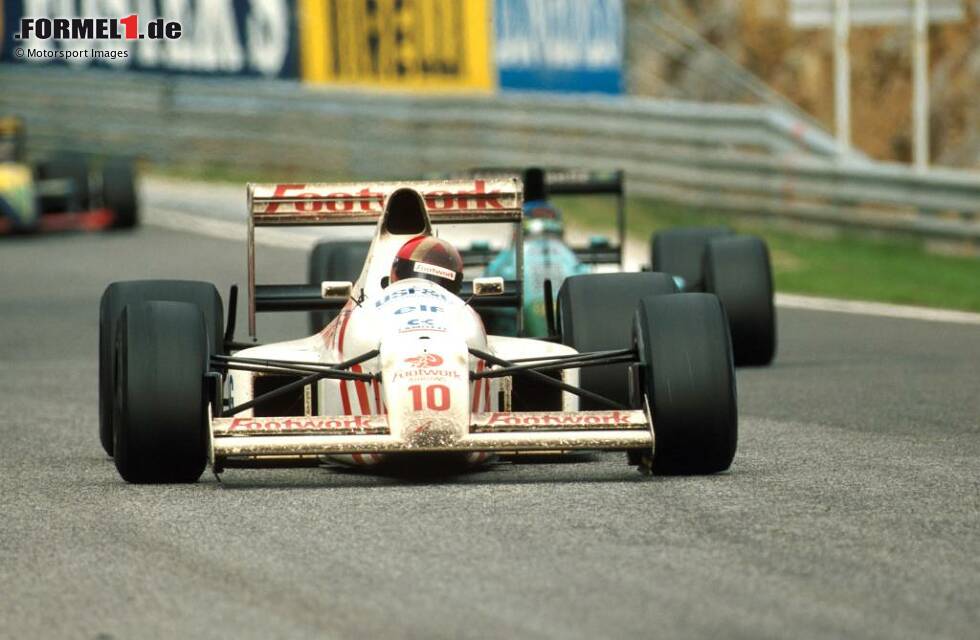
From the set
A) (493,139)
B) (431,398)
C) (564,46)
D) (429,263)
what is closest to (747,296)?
(429,263)

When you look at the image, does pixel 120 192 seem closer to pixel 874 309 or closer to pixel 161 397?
pixel 874 309

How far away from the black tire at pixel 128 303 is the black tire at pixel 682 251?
15.6 feet

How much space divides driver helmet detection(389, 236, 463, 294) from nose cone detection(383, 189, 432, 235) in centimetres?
14

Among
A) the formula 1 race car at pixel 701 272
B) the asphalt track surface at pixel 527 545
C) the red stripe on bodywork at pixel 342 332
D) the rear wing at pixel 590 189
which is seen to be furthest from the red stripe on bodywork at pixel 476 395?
the rear wing at pixel 590 189

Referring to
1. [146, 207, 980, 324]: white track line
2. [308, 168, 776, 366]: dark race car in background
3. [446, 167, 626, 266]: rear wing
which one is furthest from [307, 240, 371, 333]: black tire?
[146, 207, 980, 324]: white track line

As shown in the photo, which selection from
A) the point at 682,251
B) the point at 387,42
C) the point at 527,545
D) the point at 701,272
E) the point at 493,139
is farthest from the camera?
the point at 387,42

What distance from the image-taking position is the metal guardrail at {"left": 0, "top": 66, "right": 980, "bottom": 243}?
806 inches

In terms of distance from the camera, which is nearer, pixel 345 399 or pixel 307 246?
pixel 345 399

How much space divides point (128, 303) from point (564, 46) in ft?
65.7

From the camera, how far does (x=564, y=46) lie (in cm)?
2823

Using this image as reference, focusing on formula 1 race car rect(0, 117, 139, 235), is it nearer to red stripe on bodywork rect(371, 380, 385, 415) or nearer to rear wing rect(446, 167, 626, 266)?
rear wing rect(446, 167, 626, 266)

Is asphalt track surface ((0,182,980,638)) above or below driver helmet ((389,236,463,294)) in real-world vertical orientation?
below

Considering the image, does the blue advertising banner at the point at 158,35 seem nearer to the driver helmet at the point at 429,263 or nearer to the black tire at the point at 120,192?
the black tire at the point at 120,192

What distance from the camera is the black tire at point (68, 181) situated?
78.9ft
